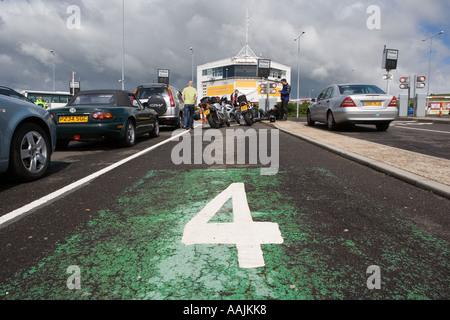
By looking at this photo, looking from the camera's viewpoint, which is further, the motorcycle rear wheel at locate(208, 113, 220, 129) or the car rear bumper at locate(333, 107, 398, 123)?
the motorcycle rear wheel at locate(208, 113, 220, 129)

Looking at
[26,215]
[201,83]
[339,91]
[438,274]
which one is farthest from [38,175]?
[201,83]

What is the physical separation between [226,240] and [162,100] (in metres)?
11.7

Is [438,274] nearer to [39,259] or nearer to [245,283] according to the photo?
[245,283]

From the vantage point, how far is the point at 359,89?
1170 centimetres

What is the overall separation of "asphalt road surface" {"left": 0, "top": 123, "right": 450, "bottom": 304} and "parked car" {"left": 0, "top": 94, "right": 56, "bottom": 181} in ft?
0.94

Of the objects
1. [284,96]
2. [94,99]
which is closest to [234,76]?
[284,96]

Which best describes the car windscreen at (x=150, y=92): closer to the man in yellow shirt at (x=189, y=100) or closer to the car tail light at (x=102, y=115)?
the man in yellow shirt at (x=189, y=100)

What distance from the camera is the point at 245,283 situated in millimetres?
1854

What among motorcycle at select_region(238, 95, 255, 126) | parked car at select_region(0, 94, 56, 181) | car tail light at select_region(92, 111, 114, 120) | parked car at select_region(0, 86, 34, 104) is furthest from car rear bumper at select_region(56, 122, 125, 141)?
motorcycle at select_region(238, 95, 255, 126)

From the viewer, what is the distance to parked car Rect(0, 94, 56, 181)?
408cm

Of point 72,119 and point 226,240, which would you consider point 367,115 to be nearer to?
point 72,119

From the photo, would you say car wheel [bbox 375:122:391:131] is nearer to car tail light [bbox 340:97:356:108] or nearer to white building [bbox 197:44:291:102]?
car tail light [bbox 340:97:356:108]

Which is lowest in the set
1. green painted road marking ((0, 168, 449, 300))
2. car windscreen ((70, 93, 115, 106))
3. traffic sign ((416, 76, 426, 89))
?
green painted road marking ((0, 168, 449, 300))

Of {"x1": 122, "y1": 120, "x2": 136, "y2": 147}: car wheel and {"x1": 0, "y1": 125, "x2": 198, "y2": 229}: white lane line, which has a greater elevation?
{"x1": 122, "y1": 120, "x2": 136, "y2": 147}: car wheel
